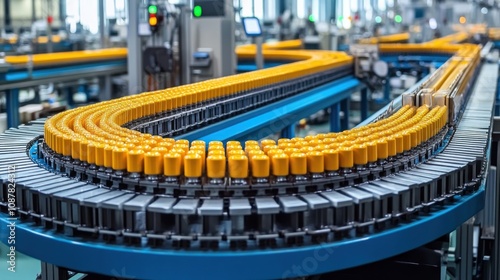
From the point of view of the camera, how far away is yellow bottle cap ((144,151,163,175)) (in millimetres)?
2732

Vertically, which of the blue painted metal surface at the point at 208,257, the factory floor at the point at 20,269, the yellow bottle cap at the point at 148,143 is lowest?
the factory floor at the point at 20,269

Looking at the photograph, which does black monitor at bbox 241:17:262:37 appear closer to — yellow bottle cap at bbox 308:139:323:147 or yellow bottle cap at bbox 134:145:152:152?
yellow bottle cap at bbox 308:139:323:147

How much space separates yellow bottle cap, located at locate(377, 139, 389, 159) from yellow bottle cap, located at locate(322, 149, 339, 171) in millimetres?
306

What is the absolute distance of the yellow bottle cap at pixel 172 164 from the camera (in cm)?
271

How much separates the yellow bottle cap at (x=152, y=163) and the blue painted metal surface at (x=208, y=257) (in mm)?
388

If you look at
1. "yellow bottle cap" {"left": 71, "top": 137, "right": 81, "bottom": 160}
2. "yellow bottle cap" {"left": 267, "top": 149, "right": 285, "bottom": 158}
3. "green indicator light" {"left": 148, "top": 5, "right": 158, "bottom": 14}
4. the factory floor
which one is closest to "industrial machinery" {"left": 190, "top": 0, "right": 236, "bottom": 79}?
"green indicator light" {"left": 148, "top": 5, "right": 158, "bottom": 14}

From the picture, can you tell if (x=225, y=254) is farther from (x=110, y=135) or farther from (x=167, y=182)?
(x=110, y=135)

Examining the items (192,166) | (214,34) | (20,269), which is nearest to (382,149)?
(192,166)

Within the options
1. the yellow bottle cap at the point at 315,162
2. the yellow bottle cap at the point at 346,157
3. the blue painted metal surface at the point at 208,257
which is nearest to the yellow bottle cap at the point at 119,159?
the blue painted metal surface at the point at 208,257

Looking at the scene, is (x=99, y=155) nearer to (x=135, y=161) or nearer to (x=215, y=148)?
(x=135, y=161)

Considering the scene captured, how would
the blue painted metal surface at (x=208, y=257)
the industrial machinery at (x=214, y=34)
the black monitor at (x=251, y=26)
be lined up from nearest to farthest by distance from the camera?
1. the blue painted metal surface at (x=208, y=257)
2. the industrial machinery at (x=214, y=34)
3. the black monitor at (x=251, y=26)

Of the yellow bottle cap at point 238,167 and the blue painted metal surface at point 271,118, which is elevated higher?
the yellow bottle cap at point 238,167

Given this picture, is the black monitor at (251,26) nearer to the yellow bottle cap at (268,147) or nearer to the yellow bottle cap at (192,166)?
the yellow bottle cap at (268,147)

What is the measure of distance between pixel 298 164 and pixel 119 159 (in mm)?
824
